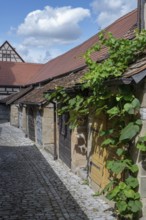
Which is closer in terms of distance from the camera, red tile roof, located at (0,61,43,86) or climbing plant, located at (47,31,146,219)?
climbing plant, located at (47,31,146,219)

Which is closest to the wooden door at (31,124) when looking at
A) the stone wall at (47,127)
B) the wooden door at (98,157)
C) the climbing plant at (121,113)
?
the stone wall at (47,127)

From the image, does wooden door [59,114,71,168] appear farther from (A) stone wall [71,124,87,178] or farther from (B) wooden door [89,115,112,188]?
(B) wooden door [89,115,112,188]

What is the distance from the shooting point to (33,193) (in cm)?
767

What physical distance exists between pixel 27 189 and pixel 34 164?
10.2 ft

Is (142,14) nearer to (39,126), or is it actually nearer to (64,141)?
(64,141)

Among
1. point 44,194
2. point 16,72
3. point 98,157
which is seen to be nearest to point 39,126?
point 44,194

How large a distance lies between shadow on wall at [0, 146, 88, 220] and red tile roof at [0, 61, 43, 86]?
2265 cm

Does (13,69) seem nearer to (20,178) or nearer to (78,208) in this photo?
(20,178)

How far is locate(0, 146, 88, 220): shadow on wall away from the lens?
635cm

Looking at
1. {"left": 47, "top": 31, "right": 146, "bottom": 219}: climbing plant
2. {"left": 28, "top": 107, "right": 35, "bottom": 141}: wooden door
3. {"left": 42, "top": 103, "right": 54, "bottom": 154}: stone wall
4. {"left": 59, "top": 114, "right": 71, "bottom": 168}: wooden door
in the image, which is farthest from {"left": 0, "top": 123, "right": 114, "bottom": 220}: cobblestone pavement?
{"left": 28, "top": 107, "right": 35, "bottom": 141}: wooden door

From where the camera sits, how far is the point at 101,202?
22.9ft

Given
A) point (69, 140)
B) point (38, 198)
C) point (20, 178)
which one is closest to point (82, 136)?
point (69, 140)

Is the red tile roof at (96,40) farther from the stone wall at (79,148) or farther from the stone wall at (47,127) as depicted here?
the stone wall at (79,148)

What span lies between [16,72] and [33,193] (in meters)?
29.0
